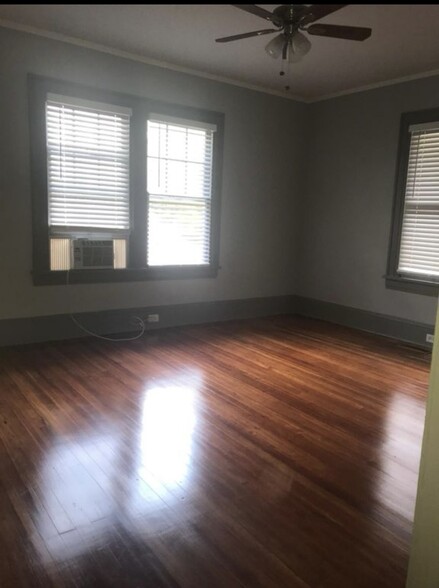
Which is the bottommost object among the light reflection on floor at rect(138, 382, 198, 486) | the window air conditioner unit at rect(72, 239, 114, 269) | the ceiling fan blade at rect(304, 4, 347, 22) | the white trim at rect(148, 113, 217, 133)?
the light reflection on floor at rect(138, 382, 198, 486)

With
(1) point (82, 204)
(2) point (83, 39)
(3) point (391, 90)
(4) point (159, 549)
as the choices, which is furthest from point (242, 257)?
(4) point (159, 549)

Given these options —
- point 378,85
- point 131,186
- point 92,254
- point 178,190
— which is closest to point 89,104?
point 131,186

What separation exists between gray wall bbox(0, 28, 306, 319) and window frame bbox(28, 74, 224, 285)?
0.22 feet

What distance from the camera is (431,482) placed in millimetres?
1293

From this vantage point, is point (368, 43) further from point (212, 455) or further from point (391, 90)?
point (212, 455)

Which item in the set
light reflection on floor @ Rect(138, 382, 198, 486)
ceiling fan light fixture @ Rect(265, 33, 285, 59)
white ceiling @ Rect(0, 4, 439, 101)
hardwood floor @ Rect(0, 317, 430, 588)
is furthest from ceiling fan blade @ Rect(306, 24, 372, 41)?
light reflection on floor @ Rect(138, 382, 198, 486)

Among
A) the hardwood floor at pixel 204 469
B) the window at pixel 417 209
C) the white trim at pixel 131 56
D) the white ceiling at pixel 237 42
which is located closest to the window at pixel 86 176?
the white trim at pixel 131 56

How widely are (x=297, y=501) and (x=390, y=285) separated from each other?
3.67m

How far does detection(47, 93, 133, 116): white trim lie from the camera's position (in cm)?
423

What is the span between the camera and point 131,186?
15.7 feet

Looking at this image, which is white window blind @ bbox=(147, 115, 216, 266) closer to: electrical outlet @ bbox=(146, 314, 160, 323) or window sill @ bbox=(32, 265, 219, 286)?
window sill @ bbox=(32, 265, 219, 286)

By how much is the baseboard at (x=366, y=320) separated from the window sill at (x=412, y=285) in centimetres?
35

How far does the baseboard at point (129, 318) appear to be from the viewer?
172 inches

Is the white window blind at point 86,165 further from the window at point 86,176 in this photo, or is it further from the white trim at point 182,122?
the white trim at point 182,122
